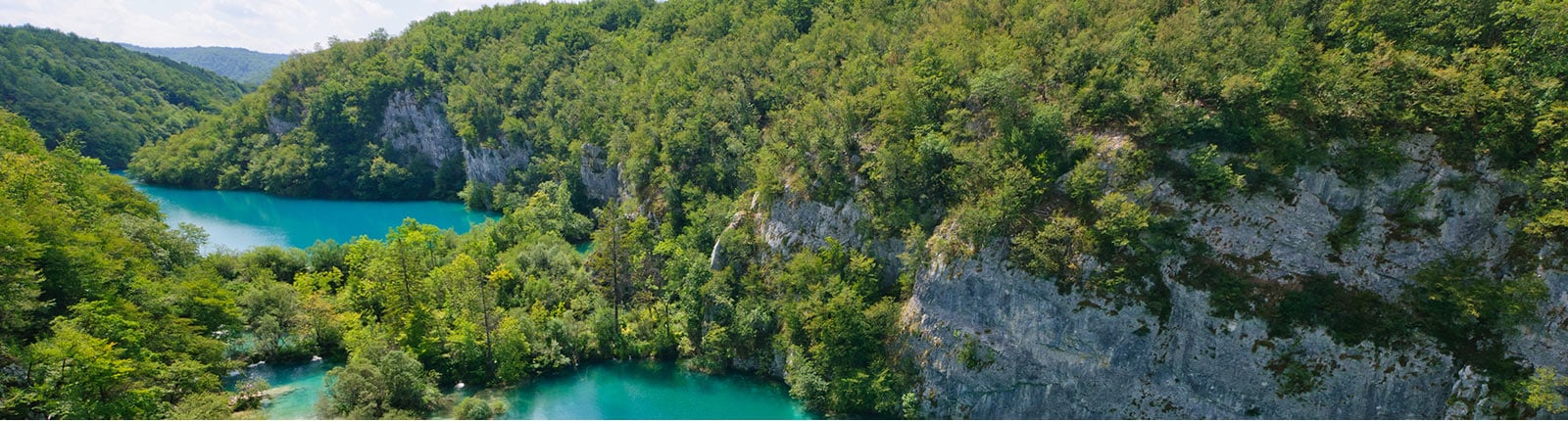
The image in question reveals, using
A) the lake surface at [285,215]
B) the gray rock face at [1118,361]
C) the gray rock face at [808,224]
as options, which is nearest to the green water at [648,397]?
the gray rock face at [808,224]

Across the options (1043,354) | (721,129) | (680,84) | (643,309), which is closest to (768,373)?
(643,309)

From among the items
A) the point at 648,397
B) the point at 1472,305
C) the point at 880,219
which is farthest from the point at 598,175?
the point at 1472,305

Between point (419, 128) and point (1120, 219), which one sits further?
point (419, 128)

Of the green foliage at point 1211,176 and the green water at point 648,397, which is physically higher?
the green foliage at point 1211,176

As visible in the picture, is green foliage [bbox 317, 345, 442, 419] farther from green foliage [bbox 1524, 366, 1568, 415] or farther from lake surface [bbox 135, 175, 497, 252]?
green foliage [bbox 1524, 366, 1568, 415]

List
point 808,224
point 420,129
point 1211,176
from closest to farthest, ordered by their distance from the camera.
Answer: point 1211,176 < point 808,224 < point 420,129

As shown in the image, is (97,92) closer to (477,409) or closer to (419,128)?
(419,128)

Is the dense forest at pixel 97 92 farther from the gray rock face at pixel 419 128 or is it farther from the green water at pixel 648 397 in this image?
the green water at pixel 648 397
